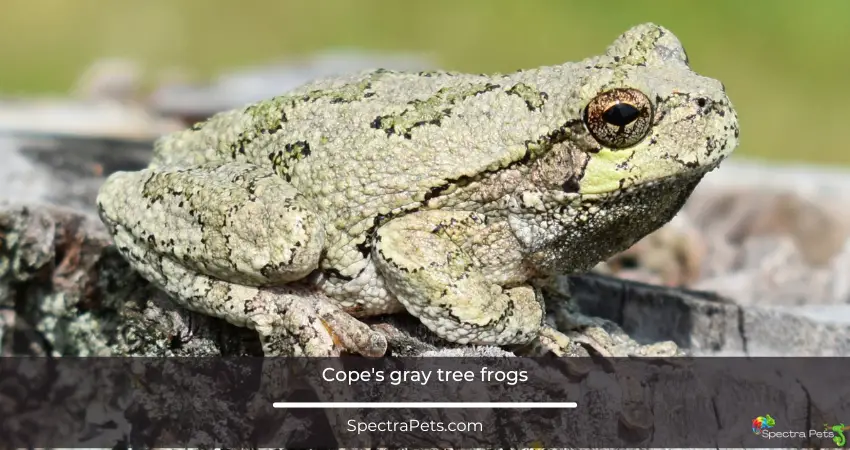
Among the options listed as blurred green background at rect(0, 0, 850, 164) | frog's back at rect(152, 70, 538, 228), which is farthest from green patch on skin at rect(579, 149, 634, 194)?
blurred green background at rect(0, 0, 850, 164)

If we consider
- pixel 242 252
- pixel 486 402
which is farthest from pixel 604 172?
pixel 242 252

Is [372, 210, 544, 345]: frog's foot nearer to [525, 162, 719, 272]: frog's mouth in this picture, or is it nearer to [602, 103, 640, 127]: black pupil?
[525, 162, 719, 272]: frog's mouth

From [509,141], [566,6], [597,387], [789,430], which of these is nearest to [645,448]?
[597,387]

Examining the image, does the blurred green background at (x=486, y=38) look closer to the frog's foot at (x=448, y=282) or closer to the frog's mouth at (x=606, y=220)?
the frog's mouth at (x=606, y=220)

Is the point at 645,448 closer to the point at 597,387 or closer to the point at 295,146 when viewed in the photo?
the point at 597,387

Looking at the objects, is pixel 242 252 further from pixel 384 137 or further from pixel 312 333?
pixel 384 137

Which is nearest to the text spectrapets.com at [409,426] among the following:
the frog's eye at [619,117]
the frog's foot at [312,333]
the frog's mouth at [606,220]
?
the frog's foot at [312,333]
